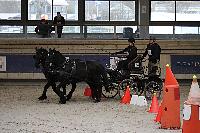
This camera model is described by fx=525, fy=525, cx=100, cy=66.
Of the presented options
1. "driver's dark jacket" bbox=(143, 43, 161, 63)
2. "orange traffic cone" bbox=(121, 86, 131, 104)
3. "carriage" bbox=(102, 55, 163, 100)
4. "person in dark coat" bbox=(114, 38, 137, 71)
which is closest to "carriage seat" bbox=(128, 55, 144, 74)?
"carriage" bbox=(102, 55, 163, 100)

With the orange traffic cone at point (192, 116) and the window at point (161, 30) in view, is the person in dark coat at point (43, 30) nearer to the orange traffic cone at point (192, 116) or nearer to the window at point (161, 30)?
the window at point (161, 30)

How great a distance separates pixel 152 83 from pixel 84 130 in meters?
7.08

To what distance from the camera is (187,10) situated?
103ft

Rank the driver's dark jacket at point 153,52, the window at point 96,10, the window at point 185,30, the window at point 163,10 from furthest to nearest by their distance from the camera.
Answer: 1. the window at point 163,10
2. the window at point 96,10
3. the window at point 185,30
4. the driver's dark jacket at point 153,52

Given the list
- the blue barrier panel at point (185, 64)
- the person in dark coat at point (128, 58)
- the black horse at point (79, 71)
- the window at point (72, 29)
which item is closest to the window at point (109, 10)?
the window at point (72, 29)

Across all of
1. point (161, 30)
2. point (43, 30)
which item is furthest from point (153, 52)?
point (43, 30)

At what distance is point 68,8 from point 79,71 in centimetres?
1332

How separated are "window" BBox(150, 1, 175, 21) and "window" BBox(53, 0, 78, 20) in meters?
4.59

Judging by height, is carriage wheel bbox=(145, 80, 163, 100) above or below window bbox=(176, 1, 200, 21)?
below

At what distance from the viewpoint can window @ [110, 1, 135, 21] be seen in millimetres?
31031

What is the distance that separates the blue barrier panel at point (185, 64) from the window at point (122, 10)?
5.81 m

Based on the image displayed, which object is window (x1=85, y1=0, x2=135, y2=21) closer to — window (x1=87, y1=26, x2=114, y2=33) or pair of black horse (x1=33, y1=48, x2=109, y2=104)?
window (x1=87, y1=26, x2=114, y2=33)

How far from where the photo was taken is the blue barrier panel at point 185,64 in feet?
84.9

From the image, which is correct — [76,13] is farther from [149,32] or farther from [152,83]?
[152,83]
